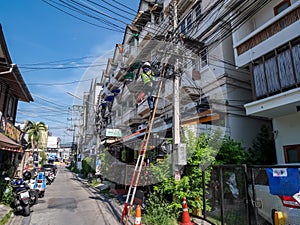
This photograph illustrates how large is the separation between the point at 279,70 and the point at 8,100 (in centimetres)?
1474

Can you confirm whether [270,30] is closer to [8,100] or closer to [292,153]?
[292,153]

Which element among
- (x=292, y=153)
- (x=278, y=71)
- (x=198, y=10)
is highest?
(x=198, y=10)

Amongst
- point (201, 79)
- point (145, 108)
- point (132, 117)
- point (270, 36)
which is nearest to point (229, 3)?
point (270, 36)

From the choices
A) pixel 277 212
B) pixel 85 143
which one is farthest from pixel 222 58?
pixel 85 143

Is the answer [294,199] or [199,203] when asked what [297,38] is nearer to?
Result: [294,199]

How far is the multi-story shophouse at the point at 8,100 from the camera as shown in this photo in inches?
388

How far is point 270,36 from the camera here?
862 cm

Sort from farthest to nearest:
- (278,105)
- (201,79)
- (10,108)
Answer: (10,108) → (201,79) → (278,105)

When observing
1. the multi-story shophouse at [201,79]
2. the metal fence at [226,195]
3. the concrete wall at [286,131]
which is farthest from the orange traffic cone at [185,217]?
the concrete wall at [286,131]

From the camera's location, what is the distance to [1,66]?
34.2ft

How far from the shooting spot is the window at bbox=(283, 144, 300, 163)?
8547 millimetres

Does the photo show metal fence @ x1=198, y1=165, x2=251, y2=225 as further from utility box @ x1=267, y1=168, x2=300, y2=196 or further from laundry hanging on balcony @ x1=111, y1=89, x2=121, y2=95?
laundry hanging on balcony @ x1=111, y1=89, x2=121, y2=95

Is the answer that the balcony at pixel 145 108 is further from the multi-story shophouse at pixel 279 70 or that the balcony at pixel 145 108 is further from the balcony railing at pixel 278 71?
the balcony railing at pixel 278 71

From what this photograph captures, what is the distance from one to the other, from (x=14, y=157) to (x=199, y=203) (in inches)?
616
